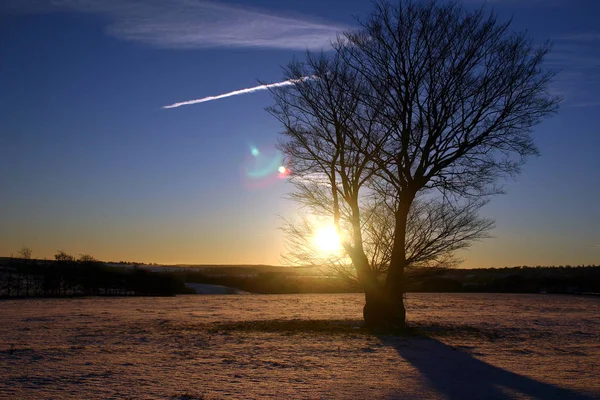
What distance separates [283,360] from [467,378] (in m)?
3.41

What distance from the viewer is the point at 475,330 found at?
16953 mm

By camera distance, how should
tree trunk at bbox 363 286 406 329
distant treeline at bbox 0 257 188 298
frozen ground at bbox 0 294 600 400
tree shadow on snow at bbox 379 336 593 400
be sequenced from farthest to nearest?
distant treeline at bbox 0 257 188 298
tree trunk at bbox 363 286 406 329
frozen ground at bbox 0 294 600 400
tree shadow on snow at bbox 379 336 593 400

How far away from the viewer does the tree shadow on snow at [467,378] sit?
800 centimetres

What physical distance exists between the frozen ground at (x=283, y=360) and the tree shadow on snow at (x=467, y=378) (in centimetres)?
2

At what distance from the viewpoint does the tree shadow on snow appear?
8000mm

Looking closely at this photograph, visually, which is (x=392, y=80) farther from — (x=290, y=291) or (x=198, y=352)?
(x=290, y=291)

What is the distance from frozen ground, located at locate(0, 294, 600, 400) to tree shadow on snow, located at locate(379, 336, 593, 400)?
0.02 metres

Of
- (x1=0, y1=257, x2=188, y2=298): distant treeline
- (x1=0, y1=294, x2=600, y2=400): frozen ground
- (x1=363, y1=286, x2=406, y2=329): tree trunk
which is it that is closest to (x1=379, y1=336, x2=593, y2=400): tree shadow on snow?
(x1=0, y1=294, x2=600, y2=400): frozen ground

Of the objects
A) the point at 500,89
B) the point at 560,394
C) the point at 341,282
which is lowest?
the point at 560,394

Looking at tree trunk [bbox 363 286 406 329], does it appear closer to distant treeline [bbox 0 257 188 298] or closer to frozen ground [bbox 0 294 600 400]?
frozen ground [bbox 0 294 600 400]

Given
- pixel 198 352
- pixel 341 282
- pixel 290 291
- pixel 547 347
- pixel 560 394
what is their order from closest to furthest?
pixel 560 394 → pixel 198 352 → pixel 547 347 → pixel 341 282 → pixel 290 291

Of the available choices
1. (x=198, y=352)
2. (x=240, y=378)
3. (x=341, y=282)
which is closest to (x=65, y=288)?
(x=341, y=282)

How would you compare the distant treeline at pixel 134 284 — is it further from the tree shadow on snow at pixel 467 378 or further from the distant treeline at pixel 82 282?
the tree shadow on snow at pixel 467 378

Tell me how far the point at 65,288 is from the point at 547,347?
104 ft
